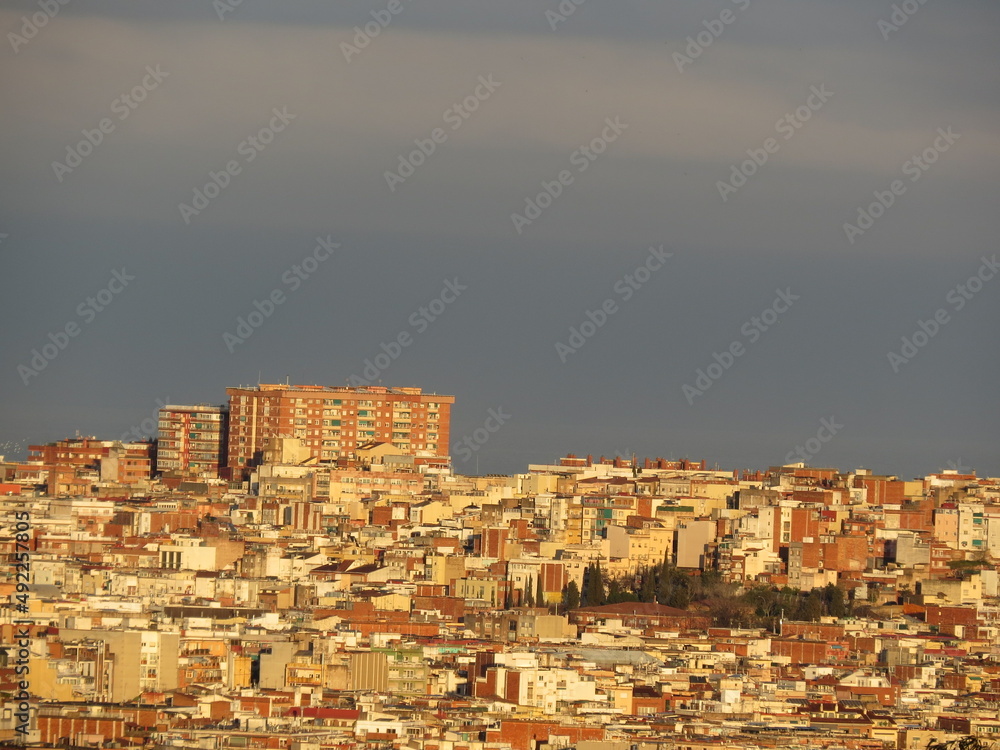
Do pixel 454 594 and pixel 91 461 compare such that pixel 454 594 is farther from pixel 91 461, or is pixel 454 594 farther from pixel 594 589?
pixel 91 461

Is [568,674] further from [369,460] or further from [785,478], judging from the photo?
[369,460]

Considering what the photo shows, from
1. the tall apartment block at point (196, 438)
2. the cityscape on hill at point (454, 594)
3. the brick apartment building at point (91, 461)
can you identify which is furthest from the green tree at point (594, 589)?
the tall apartment block at point (196, 438)

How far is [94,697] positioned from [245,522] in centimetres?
2356

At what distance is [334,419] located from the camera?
69.2m

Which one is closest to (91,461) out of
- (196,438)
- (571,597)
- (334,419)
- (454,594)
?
(196,438)

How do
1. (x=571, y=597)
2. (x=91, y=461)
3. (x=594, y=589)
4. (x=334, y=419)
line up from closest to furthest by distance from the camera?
(x=571, y=597), (x=594, y=589), (x=91, y=461), (x=334, y=419)

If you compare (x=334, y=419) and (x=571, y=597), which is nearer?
(x=571, y=597)

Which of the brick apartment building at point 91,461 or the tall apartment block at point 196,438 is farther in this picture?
the tall apartment block at point 196,438

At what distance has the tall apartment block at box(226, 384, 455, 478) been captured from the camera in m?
67.9

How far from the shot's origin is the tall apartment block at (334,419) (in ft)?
223

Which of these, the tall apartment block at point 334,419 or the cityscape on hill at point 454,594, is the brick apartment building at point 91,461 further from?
the tall apartment block at point 334,419

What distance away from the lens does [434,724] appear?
3134cm

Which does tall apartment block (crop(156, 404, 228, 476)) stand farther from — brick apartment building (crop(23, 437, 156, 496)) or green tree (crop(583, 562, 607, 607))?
green tree (crop(583, 562, 607, 607))

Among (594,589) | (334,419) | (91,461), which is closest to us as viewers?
(594,589)
